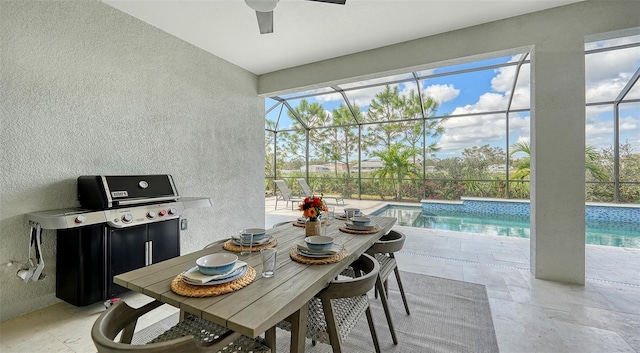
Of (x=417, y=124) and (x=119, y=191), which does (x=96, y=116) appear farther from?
(x=417, y=124)

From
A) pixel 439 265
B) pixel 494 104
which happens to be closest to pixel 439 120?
pixel 494 104

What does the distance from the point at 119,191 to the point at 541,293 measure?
12.6 ft

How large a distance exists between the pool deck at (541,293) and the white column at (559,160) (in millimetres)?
259

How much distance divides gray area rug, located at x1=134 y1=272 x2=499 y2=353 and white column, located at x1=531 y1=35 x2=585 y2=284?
0.87 metres

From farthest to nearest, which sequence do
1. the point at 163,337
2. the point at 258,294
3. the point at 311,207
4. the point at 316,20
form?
the point at 316,20 < the point at 311,207 < the point at 163,337 < the point at 258,294

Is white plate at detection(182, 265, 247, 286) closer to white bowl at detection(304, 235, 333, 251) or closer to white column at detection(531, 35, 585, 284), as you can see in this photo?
white bowl at detection(304, 235, 333, 251)

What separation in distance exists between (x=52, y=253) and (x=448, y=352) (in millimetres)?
3125

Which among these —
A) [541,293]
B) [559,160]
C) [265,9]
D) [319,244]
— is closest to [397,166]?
[559,160]

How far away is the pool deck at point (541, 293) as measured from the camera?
1.81 metres

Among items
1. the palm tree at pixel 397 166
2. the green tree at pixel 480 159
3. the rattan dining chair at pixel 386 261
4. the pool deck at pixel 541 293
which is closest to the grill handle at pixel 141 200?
the rattan dining chair at pixel 386 261

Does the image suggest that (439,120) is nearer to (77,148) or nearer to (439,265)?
(439,265)

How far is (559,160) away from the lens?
2.69 metres

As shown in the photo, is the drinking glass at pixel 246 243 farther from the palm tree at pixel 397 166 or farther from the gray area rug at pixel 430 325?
the palm tree at pixel 397 166

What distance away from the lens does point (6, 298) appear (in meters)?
2.06
